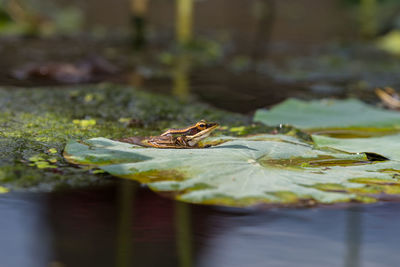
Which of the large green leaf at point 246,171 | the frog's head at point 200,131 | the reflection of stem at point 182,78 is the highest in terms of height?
A: the reflection of stem at point 182,78

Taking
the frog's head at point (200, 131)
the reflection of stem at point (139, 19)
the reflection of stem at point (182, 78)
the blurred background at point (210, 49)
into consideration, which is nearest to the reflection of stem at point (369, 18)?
the blurred background at point (210, 49)

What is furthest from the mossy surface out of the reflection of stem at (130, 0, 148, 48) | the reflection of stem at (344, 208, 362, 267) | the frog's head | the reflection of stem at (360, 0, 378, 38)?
the reflection of stem at (360, 0, 378, 38)

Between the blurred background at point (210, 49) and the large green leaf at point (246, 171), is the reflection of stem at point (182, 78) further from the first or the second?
the large green leaf at point (246, 171)

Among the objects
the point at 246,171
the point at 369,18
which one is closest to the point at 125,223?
the point at 246,171

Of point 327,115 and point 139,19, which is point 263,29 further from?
point 327,115

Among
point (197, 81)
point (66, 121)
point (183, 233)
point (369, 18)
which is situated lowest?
point (183, 233)

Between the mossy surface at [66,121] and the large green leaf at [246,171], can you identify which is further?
the mossy surface at [66,121]
